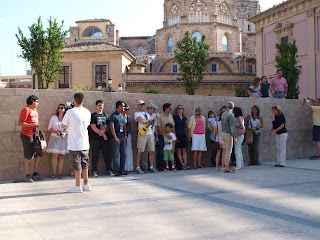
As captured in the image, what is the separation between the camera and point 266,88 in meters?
13.5

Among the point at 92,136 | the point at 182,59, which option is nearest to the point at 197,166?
the point at 92,136

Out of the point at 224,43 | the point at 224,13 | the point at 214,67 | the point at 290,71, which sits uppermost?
the point at 224,13

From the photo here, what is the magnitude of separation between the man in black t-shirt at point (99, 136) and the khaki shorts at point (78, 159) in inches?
74.8

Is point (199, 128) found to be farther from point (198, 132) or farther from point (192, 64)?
point (192, 64)

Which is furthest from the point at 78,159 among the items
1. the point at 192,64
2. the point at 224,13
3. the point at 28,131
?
the point at 224,13

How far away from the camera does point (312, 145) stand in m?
14.2

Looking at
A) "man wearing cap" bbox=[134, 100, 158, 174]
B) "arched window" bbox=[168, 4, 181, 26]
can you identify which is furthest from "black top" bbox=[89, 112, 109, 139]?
"arched window" bbox=[168, 4, 181, 26]

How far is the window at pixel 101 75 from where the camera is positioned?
144 ft

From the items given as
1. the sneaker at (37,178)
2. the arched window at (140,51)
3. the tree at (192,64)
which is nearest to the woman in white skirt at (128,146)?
the sneaker at (37,178)

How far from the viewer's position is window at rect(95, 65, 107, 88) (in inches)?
1726

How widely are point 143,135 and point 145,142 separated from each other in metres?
0.20

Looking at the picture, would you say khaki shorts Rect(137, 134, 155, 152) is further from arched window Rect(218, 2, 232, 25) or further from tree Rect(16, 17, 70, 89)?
arched window Rect(218, 2, 232, 25)

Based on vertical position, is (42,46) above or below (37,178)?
above

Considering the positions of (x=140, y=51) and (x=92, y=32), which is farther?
(x=140, y=51)
